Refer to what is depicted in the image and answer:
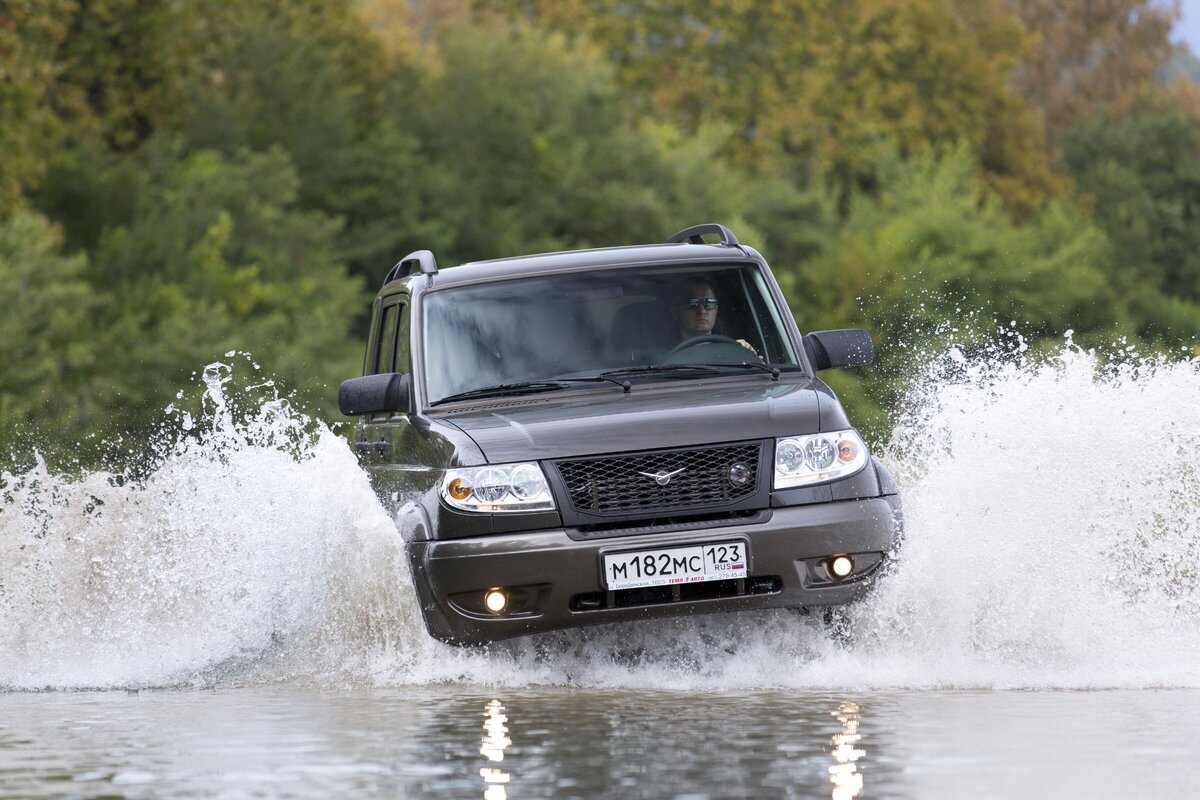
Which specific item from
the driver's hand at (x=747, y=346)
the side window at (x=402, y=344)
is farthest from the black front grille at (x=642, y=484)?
the side window at (x=402, y=344)

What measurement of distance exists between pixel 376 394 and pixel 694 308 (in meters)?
1.45

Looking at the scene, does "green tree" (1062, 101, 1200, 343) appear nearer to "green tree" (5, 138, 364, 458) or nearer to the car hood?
"green tree" (5, 138, 364, 458)

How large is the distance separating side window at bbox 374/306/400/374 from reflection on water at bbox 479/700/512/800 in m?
2.97

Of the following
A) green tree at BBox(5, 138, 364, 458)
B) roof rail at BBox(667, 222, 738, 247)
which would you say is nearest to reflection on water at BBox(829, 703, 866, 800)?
roof rail at BBox(667, 222, 738, 247)

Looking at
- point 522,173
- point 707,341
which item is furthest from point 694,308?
point 522,173

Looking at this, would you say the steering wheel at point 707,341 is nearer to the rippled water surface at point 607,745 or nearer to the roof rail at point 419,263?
the roof rail at point 419,263

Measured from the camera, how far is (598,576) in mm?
8641

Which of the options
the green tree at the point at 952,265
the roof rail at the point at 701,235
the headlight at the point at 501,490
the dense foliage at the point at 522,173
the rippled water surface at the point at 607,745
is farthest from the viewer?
the green tree at the point at 952,265

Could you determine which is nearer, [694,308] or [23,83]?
[694,308]

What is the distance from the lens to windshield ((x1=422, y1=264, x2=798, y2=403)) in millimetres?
9867

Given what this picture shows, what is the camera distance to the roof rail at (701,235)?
10773 millimetres

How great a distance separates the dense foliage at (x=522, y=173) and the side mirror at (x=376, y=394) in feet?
87.9

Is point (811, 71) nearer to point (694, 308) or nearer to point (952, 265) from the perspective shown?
point (952, 265)

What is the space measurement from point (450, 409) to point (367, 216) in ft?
162
